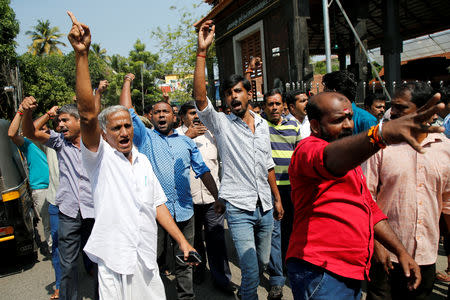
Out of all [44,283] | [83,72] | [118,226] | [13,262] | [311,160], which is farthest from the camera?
[13,262]

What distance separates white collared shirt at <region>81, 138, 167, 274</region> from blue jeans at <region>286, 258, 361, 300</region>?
104 centimetres

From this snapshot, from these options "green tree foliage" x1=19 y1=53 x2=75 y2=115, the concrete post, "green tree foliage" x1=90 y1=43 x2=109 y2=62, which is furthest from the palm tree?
the concrete post

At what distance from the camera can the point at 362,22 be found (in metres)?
10.7

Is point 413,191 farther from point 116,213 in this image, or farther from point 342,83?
point 116,213

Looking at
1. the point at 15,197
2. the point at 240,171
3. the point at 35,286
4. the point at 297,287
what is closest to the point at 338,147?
the point at 297,287

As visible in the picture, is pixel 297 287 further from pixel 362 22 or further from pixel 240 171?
pixel 362 22

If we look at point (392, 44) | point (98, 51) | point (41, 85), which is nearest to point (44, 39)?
point (98, 51)

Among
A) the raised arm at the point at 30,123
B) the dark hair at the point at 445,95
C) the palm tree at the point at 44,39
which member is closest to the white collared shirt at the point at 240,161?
the raised arm at the point at 30,123

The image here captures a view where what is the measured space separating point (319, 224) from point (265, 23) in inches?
456

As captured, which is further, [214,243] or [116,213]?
[214,243]

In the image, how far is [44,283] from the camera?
482 centimetres

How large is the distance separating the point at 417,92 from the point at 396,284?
1402mm

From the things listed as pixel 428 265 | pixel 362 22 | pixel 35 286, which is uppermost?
pixel 362 22

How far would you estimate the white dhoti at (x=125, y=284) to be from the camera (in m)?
2.34
